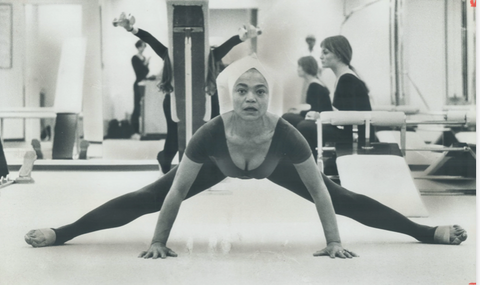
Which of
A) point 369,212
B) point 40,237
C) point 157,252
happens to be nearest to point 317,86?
point 369,212

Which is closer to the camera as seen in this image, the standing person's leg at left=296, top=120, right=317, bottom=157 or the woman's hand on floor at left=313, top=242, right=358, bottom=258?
the woman's hand on floor at left=313, top=242, right=358, bottom=258

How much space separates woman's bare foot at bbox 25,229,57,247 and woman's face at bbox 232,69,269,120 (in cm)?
135

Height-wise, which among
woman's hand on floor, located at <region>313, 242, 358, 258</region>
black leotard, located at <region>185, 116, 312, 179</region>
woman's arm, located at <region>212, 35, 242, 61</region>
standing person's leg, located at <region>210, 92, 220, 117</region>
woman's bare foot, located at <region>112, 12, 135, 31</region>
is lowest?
woman's hand on floor, located at <region>313, 242, 358, 258</region>

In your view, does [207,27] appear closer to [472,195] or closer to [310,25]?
[310,25]

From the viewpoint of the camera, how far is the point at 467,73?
363 cm

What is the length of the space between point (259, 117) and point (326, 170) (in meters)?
0.55

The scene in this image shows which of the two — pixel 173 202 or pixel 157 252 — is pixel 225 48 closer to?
pixel 173 202

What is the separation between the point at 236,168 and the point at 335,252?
30.4 inches

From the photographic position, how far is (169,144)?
353 centimetres

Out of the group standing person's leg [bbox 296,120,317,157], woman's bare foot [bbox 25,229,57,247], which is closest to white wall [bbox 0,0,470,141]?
standing person's leg [bbox 296,120,317,157]

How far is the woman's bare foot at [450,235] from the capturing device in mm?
3539

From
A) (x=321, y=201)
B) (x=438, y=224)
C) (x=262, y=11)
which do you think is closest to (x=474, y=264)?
(x=438, y=224)

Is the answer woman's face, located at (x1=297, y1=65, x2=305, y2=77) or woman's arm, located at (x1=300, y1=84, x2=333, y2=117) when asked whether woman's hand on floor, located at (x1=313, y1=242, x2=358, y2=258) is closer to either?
woman's arm, located at (x1=300, y1=84, x2=333, y2=117)

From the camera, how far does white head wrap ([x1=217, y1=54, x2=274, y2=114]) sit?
343cm
